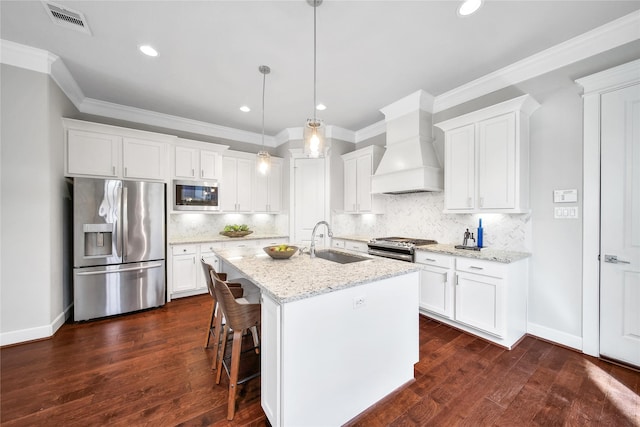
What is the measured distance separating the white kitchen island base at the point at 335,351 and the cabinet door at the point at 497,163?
160 centimetres

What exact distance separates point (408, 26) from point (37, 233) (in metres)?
4.24

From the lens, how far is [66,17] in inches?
85.4

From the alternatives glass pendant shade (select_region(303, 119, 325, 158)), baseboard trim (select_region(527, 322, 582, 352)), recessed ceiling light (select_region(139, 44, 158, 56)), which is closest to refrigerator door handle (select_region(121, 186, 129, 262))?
recessed ceiling light (select_region(139, 44, 158, 56))

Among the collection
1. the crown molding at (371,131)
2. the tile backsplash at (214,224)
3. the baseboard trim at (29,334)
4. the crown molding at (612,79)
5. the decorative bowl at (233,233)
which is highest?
the crown molding at (371,131)

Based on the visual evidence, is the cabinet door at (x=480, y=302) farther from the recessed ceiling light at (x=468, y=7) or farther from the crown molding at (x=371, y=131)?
the crown molding at (x=371, y=131)

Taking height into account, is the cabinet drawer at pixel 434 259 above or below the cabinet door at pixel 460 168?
below

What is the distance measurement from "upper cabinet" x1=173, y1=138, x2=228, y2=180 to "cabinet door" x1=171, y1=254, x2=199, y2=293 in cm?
131

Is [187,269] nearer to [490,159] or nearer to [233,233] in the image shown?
[233,233]

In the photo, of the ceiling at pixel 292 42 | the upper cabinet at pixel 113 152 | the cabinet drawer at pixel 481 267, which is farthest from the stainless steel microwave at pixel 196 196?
the cabinet drawer at pixel 481 267

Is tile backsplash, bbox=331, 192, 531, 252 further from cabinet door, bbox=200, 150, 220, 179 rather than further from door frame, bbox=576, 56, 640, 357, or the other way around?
cabinet door, bbox=200, 150, 220, 179

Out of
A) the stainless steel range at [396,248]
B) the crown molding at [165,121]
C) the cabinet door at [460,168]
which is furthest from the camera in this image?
the crown molding at [165,121]

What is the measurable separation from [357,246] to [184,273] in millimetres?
2788

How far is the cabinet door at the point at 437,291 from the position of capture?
2928mm

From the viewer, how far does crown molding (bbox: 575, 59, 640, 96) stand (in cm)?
212
